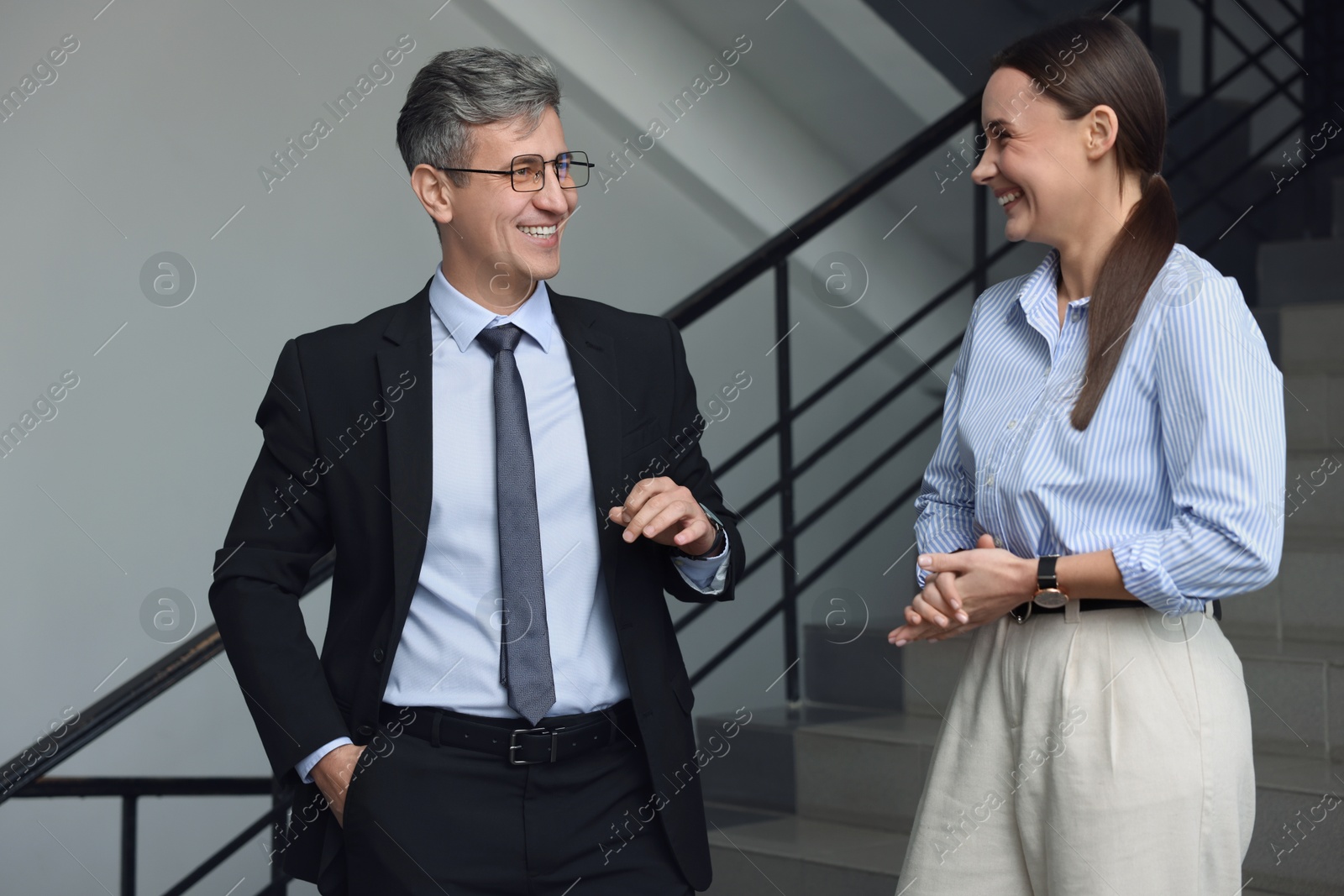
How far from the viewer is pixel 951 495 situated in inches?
63.7

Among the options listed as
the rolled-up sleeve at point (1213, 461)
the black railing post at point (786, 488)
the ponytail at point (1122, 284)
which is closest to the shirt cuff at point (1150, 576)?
the rolled-up sleeve at point (1213, 461)

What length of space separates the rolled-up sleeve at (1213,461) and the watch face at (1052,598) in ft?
0.24

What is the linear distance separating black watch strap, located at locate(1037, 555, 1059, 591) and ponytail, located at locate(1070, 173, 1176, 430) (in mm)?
151

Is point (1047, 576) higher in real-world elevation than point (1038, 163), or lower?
lower

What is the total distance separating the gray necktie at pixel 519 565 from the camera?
1.48 meters

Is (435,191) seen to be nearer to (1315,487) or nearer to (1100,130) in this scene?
(1100,130)

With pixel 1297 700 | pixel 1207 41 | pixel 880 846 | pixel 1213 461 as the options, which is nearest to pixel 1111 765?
pixel 1213 461

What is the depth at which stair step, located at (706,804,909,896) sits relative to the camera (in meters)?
2.54

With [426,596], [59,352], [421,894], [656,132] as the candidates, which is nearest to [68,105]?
[59,352]

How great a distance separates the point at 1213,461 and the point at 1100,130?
0.39 metres

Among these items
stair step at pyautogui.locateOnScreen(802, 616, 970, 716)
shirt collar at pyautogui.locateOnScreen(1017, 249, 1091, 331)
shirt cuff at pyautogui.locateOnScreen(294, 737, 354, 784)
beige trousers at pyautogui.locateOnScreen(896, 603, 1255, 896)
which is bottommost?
stair step at pyautogui.locateOnScreen(802, 616, 970, 716)

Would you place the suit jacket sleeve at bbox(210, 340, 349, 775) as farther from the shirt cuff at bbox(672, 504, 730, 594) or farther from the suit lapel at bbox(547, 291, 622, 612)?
the shirt cuff at bbox(672, 504, 730, 594)

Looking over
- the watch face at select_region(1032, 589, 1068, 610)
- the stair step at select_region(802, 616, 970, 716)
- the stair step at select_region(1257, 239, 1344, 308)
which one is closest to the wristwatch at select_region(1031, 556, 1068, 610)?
the watch face at select_region(1032, 589, 1068, 610)

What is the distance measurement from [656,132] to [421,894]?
3.15m
